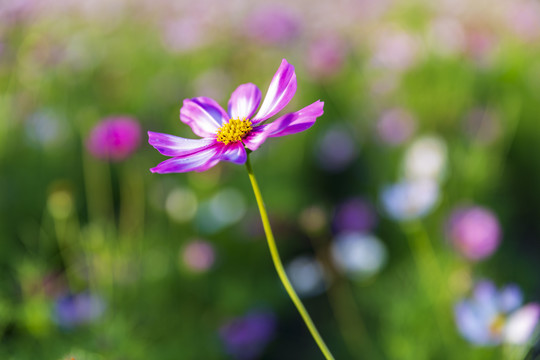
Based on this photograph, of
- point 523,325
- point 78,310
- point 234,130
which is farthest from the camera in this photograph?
point 78,310

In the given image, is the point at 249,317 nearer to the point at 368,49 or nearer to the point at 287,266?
the point at 287,266

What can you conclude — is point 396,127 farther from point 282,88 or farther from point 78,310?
point 282,88

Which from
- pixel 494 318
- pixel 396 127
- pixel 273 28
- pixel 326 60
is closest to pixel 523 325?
pixel 494 318

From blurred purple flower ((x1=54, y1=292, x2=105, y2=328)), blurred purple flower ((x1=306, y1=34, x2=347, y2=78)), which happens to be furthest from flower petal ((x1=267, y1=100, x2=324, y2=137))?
blurred purple flower ((x1=306, y1=34, x2=347, y2=78))

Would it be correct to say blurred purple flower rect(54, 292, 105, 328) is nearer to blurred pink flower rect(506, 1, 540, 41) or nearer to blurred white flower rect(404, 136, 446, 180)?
blurred white flower rect(404, 136, 446, 180)

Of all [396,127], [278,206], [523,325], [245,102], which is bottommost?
[523,325]

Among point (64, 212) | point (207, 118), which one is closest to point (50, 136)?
point (64, 212)
